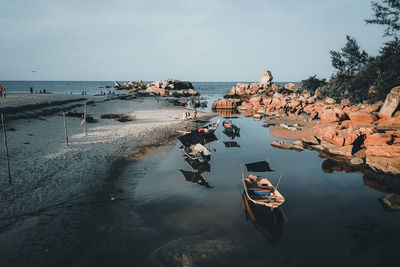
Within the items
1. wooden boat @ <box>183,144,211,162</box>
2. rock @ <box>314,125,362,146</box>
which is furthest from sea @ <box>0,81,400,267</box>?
rock @ <box>314,125,362,146</box>

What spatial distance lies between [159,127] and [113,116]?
14470 mm

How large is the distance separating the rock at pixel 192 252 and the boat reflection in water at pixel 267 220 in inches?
107

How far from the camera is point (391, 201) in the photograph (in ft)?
54.2

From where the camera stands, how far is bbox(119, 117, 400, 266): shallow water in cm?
1188

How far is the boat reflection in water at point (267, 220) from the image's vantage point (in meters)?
13.5

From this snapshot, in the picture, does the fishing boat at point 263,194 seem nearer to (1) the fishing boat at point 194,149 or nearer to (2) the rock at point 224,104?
(1) the fishing boat at point 194,149

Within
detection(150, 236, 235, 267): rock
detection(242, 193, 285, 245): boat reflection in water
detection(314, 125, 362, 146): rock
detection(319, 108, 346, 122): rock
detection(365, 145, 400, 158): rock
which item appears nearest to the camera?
detection(150, 236, 235, 267): rock

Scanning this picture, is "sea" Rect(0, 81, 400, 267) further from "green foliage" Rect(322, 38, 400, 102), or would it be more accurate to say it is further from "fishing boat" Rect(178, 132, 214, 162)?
"green foliage" Rect(322, 38, 400, 102)

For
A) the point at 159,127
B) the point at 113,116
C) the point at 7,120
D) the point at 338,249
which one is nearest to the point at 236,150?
the point at 159,127

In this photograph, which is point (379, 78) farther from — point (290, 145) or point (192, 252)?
point (192, 252)

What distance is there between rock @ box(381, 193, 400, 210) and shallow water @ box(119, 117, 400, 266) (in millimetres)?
437

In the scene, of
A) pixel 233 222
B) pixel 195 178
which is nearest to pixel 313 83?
pixel 195 178

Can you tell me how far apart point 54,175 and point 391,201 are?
27170mm

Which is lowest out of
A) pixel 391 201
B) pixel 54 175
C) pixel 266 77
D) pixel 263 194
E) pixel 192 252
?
pixel 192 252
